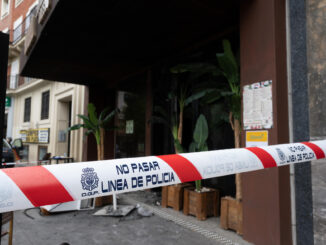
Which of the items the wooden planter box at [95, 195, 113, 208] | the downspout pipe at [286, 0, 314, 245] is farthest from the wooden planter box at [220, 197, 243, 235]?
the wooden planter box at [95, 195, 113, 208]

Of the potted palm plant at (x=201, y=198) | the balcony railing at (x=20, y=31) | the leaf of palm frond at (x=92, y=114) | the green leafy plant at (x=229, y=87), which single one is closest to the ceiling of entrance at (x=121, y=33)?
the green leafy plant at (x=229, y=87)

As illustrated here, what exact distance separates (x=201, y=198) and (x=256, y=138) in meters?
1.62

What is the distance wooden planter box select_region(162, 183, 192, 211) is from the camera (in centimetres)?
483

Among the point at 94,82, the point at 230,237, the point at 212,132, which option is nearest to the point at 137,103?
the point at 94,82

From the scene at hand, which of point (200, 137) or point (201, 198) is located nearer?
point (201, 198)

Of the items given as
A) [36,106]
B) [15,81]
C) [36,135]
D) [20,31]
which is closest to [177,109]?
[36,135]

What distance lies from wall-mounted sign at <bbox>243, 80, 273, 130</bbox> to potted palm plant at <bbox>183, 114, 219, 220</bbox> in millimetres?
1078

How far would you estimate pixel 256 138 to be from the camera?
10.7 feet

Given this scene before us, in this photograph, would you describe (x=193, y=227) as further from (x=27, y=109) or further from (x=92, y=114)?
(x=27, y=109)

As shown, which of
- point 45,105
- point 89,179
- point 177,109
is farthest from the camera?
point 45,105

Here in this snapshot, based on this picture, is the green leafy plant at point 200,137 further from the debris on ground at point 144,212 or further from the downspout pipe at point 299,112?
the downspout pipe at point 299,112

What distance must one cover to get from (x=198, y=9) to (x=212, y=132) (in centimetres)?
249

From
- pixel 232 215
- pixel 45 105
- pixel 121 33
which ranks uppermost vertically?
pixel 121 33

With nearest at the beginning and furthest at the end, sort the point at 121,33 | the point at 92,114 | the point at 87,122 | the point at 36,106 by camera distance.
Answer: the point at 121,33 → the point at 92,114 → the point at 87,122 → the point at 36,106
